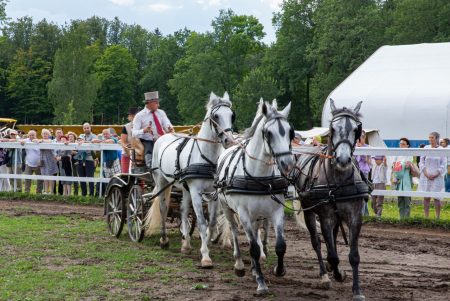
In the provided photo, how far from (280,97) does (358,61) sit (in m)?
12.2

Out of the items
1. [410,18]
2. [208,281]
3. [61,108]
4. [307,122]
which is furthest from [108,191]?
[61,108]

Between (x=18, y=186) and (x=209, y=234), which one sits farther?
(x=18, y=186)

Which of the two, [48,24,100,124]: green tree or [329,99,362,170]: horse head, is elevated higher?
[48,24,100,124]: green tree

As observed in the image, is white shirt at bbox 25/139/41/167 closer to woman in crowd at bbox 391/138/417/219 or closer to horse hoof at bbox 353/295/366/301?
woman in crowd at bbox 391/138/417/219

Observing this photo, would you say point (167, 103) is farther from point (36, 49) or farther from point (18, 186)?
point (18, 186)

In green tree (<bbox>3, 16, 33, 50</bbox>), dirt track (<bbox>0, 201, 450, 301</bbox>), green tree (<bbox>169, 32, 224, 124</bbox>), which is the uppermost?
green tree (<bbox>3, 16, 33, 50</bbox>)

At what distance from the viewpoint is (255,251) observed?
8.51 meters

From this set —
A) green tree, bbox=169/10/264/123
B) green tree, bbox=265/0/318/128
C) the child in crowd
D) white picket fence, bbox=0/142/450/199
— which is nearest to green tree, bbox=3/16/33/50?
green tree, bbox=169/10/264/123

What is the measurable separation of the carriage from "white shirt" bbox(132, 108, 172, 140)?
15.2 inches

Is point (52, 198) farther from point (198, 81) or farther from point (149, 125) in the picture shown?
point (198, 81)

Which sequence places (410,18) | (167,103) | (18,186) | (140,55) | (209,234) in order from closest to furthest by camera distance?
(209,234) < (18,186) < (410,18) < (167,103) < (140,55)

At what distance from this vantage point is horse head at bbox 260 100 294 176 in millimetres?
8039

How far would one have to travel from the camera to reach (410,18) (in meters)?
55.8

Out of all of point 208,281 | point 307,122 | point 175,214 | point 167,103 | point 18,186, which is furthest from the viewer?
point 167,103
